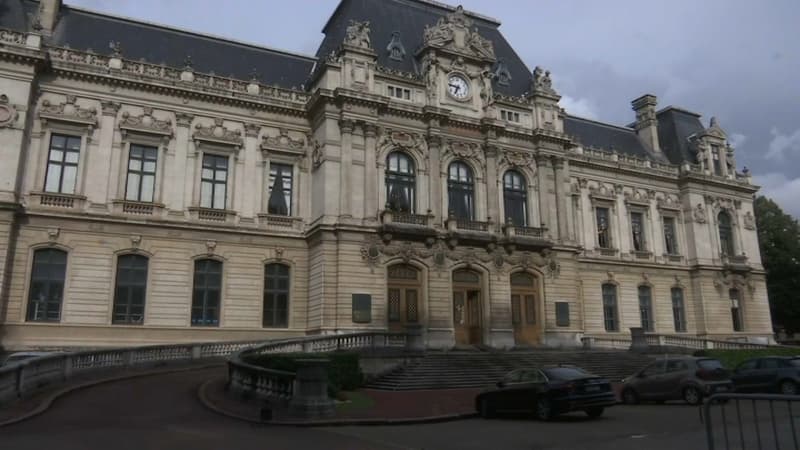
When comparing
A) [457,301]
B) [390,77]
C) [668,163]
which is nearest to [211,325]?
[457,301]

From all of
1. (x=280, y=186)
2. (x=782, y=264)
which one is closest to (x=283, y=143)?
(x=280, y=186)

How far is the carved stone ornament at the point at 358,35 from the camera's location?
32.3 metres

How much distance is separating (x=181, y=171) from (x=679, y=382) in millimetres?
23236

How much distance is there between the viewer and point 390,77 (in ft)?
108

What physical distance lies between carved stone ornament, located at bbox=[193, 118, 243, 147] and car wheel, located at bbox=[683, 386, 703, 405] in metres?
22.8

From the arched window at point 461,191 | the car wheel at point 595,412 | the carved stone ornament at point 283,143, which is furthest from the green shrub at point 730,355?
the carved stone ornament at point 283,143

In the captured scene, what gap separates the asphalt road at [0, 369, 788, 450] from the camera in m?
11.4

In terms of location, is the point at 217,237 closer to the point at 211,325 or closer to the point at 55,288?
the point at 211,325

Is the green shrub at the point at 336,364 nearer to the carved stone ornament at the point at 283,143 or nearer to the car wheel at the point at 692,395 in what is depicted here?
the car wheel at the point at 692,395

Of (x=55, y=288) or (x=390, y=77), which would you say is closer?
(x=55, y=288)

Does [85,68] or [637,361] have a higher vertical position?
[85,68]

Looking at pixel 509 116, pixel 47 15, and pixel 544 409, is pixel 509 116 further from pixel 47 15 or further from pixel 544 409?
pixel 47 15

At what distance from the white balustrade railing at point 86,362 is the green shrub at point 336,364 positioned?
215 inches

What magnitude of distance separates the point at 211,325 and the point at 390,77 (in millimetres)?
15523
